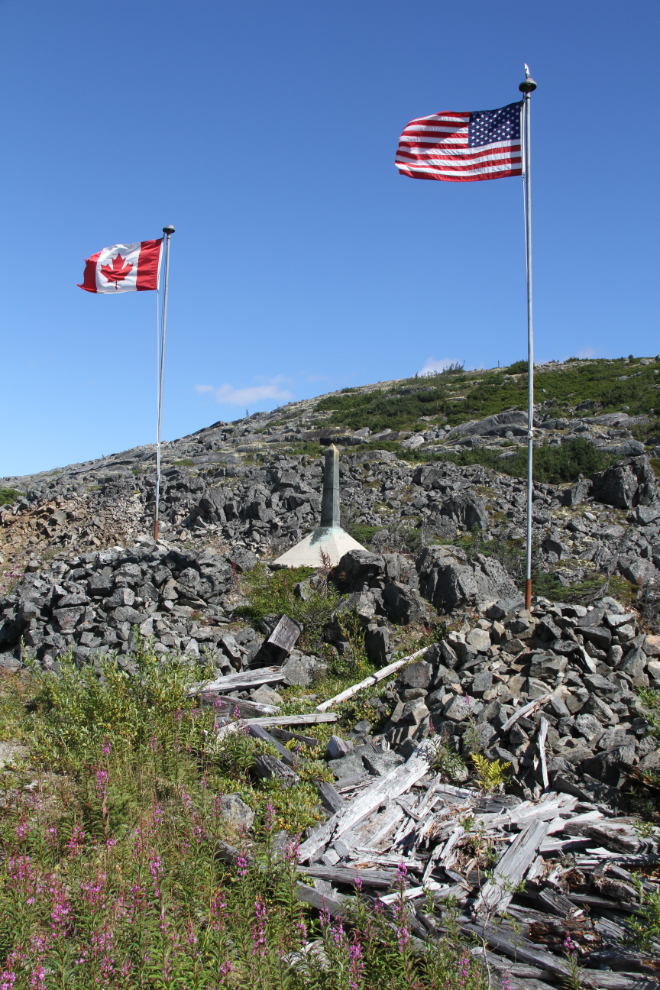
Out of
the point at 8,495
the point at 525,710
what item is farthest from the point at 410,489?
the point at 8,495

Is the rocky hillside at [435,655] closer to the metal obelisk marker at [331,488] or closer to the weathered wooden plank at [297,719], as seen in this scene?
the weathered wooden plank at [297,719]

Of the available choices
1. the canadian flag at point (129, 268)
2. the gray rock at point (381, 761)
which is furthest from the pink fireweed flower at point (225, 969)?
the canadian flag at point (129, 268)

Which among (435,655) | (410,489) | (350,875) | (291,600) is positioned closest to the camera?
(350,875)

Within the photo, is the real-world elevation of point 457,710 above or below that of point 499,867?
above

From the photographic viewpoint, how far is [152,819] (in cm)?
500

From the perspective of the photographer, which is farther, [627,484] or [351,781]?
[627,484]

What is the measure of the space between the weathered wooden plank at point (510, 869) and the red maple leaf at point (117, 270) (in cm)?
1508

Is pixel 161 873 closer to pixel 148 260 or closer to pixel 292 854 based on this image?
pixel 292 854

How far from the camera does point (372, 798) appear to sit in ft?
19.1

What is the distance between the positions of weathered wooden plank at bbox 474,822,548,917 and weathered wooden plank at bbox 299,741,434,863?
4.10 ft

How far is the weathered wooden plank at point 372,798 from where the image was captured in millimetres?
5207

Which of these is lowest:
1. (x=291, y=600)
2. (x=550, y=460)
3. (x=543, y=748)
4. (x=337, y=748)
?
(x=337, y=748)

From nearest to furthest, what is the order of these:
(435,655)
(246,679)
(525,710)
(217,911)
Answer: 1. (217,911)
2. (525,710)
3. (435,655)
4. (246,679)

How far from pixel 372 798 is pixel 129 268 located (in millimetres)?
14234
